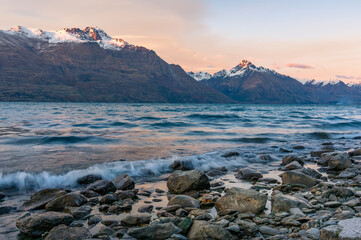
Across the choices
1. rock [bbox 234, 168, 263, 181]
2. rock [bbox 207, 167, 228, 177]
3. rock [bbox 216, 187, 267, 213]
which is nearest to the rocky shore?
rock [bbox 216, 187, 267, 213]

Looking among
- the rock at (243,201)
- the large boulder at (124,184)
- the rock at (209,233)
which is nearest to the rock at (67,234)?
the rock at (209,233)

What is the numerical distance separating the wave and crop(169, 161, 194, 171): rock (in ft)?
0.31

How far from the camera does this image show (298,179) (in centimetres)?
888

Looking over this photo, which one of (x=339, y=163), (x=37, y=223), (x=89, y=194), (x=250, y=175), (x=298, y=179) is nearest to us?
(x=37, y=223)

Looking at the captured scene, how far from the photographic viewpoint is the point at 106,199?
273 inches

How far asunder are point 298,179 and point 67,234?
723cm

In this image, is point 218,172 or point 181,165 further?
point 181,165

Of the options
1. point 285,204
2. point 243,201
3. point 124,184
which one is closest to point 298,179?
point 285,204

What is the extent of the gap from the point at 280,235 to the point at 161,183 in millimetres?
5216

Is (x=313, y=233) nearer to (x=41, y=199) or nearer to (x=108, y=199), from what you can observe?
(x=108, y=199)

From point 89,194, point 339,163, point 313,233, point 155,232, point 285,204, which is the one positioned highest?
point 313,233

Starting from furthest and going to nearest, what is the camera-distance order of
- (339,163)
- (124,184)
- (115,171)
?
(339,163) < (115,171) < (124,184)

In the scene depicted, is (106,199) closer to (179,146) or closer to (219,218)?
(219,218)

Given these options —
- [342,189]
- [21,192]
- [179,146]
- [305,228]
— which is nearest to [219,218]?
[305,228]
